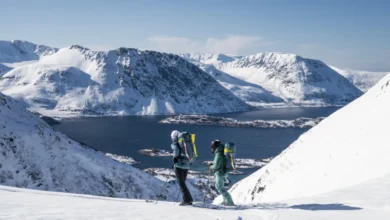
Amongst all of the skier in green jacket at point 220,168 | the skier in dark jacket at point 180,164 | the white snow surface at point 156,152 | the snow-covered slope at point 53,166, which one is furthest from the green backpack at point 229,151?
the white snow surface at point 156,152

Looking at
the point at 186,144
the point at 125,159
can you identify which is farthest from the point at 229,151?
the point at 125,159

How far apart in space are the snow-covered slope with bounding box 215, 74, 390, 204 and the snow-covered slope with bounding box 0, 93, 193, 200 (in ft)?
73.4

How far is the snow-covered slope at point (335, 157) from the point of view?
83.3ft

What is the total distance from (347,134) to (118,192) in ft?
118

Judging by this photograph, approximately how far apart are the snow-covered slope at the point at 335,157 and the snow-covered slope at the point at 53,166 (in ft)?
73.4

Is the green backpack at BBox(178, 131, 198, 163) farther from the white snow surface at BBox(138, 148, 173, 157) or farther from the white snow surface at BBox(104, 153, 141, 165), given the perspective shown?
the white snow surface at BBox(138, 148, 173, 157)

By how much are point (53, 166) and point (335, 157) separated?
Answer: 39382mm

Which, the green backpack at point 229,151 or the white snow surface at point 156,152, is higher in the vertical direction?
the green backpack at point 229,151

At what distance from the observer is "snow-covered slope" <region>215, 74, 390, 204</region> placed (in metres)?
25.4

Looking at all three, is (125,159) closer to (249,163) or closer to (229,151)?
(249,163)

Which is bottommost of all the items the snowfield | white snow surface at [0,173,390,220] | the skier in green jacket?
the snowfield

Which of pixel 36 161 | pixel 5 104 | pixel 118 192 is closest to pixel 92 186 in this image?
pixel 118 192

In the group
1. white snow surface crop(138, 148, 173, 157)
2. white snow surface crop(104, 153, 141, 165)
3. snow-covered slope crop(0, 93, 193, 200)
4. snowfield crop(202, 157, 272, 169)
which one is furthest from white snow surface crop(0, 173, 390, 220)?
white snow surface crop(138, 148, 173, 157)

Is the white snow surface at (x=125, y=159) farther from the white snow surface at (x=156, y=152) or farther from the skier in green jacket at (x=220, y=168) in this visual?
the skier in green jacket at (x=220, y=168)
